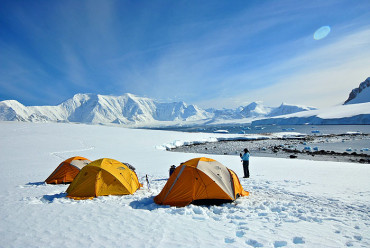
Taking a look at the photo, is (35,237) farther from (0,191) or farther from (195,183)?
(0,191)

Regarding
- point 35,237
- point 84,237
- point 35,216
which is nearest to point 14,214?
point 35,216

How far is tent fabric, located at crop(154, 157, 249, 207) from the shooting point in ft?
25.7

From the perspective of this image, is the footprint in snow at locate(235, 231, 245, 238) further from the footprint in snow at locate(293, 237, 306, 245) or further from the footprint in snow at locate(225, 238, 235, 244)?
the footprint in snow at locate(293, 237, 306, 245)

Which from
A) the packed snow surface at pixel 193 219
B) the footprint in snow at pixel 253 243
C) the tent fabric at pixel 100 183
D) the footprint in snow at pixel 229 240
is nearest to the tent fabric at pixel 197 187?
the packed snow surface at pixel 193 219

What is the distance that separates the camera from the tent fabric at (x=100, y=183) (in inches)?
350

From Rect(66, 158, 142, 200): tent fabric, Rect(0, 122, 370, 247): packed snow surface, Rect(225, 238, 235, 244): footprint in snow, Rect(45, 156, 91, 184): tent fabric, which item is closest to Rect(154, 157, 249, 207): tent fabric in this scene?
Rect(0, 122, 370, 247): packed snow surface

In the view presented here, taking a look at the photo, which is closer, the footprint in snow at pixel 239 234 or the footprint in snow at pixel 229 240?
the footprint in snow at pixel 229 240

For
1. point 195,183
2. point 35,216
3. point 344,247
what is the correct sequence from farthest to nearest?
point 195,183
point 35,216
point 344,247

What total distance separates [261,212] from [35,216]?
7298 millimetres

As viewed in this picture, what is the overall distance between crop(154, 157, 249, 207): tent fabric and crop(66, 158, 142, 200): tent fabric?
191 centimetres

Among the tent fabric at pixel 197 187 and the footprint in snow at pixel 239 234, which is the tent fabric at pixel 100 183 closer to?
the tent fabric at pixel 197 187

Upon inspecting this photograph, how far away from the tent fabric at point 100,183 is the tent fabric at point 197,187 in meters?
1.91

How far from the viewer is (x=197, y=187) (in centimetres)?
796

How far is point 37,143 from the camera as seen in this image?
32.3m
